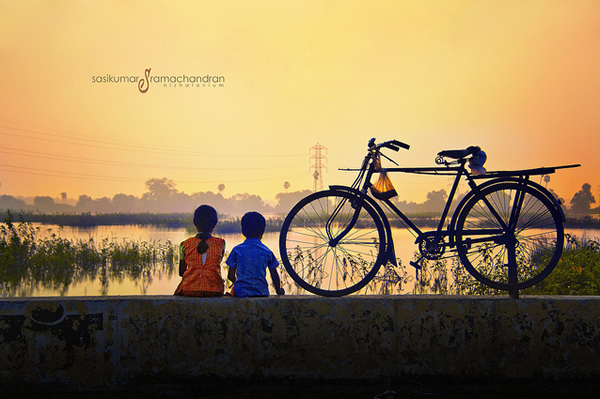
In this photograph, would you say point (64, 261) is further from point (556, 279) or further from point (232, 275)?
point (556, 279)

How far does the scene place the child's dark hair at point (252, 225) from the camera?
155 inches

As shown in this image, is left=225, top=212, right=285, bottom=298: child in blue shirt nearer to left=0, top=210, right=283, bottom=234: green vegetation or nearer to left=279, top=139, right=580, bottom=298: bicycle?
left=279, top=139, right=580, bottom=298: bicycle

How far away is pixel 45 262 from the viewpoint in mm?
12906

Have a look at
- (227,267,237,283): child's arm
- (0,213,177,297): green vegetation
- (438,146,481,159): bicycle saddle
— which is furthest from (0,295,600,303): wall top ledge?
(0,213,177,297): green vegetation

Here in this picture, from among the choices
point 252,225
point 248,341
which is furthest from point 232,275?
point 248,341

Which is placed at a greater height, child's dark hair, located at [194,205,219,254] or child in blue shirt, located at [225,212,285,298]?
child's dark hair, located at [194,205,219,254]

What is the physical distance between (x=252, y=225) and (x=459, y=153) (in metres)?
2.08

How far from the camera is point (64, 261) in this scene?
13.2 metres

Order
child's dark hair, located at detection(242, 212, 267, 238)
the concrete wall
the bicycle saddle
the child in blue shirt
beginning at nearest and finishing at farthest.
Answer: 1. the concrete wall
2. the child in blue shirt
3. child's dark hair, located at detection(242, 212, 267, 238)
4. the bicycle saddle

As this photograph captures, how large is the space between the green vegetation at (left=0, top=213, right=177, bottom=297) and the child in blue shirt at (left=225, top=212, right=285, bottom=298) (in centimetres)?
882

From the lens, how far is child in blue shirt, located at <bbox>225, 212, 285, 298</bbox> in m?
3.80

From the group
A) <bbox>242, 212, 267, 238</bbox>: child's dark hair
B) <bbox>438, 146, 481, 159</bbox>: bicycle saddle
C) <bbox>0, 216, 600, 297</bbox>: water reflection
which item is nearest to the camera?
<bbox>242, 212, 267, 238</bbox>: child's dark hair

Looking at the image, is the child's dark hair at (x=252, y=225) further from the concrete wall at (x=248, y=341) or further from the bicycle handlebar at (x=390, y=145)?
the bicycle handlebar at (x=390, y=145)

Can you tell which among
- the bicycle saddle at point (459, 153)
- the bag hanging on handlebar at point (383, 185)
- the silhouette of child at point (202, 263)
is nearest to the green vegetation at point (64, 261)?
the silhouette of child at point (202, 263)
